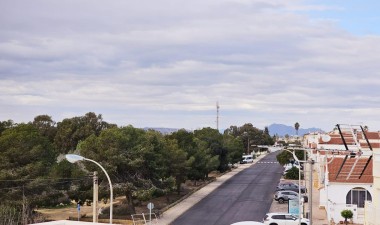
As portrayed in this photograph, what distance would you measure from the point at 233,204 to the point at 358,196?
14.1 metres

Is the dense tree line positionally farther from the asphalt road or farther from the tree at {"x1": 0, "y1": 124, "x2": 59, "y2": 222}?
the asphalt road

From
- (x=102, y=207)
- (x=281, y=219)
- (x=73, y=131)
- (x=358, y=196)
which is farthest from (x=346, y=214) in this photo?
(x=73, y=131)

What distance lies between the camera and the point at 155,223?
48969mm

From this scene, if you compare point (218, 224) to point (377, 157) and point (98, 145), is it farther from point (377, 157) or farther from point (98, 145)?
point (377, 157)

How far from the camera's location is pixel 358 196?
1993 inches

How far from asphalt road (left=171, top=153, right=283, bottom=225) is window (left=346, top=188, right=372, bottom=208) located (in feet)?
24.3

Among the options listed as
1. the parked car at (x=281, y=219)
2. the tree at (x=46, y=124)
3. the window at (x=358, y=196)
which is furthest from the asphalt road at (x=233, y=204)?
the tree at (x=46, y=124)

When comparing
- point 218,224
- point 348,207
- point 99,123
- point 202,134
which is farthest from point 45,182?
point 99,123

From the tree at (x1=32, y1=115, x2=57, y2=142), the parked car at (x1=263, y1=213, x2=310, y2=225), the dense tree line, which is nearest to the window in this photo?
the parked car at (x1=263, y1=213, x2=310, y2=225)

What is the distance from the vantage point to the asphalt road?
50469 mm

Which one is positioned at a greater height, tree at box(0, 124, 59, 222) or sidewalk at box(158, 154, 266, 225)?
tree at box(0, 124, 59, 222)

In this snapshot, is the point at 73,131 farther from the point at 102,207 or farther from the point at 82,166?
the point at 82,166

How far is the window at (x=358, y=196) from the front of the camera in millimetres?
50344

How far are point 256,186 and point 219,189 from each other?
6.00 m
